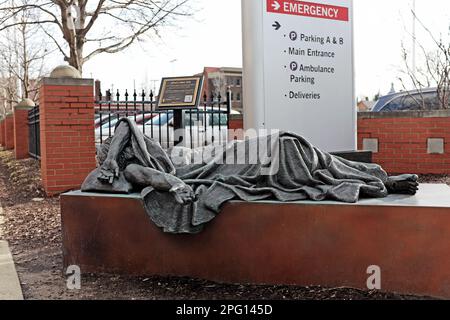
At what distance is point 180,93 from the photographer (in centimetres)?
800

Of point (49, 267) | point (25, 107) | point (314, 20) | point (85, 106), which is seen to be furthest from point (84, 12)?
point (49, 267)

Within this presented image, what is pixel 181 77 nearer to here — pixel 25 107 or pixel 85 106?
pixel 85 106

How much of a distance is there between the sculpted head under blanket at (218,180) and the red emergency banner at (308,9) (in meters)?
3.23

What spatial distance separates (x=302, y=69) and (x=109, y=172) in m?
3.89

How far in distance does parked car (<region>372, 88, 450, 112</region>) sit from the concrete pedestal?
897cm

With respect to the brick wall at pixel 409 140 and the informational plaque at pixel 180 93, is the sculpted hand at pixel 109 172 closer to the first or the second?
the informational plaque at pixel 180 93

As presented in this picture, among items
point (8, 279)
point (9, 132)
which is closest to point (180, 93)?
point (8, 279)

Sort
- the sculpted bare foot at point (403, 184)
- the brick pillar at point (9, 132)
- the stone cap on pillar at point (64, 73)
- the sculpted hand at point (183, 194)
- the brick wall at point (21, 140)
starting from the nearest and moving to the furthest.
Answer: the sculpted hand at point (183, 194) → the sculpted bare foot at point (403, 184) → the stone cap on pillar at point (64, 73) → the brick wall at point (21, 140) → the brick pillar at point (9, 132)

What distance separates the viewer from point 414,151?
905cm

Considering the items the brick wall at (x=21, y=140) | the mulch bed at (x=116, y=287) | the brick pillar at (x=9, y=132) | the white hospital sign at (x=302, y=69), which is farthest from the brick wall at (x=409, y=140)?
the brick pillar at (x=9, y=132)

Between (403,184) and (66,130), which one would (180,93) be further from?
(403,184)

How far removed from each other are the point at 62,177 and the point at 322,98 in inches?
166

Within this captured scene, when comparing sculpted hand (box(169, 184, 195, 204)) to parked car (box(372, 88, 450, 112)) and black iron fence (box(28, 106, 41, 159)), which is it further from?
parked car (box(372, 88, 450, 112))

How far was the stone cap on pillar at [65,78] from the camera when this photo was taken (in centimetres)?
812
